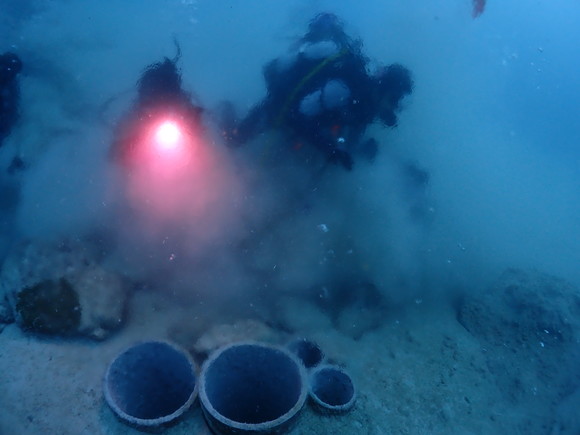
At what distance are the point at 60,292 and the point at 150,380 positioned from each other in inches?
70.9

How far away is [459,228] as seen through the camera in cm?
951

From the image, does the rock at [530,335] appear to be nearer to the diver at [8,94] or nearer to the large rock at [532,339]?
the large rock at [532,339]

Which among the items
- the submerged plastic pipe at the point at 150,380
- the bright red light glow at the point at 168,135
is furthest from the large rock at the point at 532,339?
A: the bright red light glow at the point at 168,135

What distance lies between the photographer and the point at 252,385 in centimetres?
534

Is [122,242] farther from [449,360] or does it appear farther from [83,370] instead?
[449,360]

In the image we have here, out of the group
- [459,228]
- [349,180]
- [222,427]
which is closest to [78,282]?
[222,427]

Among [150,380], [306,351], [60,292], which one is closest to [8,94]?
[60,292]

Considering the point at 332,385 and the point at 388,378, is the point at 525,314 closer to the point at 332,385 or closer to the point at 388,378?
the point at 388,378

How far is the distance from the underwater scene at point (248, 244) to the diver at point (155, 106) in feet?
0.13

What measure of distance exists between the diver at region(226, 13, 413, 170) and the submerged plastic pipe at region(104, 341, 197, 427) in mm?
4223

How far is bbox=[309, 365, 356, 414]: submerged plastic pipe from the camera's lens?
194 inches

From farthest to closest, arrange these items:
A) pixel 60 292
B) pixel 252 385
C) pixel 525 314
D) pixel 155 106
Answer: pixel 155 106 < pixel 525 314 < pixel 252 385 < pixel 60 292

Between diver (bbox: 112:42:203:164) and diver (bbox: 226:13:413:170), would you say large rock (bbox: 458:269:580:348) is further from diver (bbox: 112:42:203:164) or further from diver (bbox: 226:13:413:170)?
diver (bbox: 112:42:203:164)

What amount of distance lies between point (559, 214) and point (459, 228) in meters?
6.80
